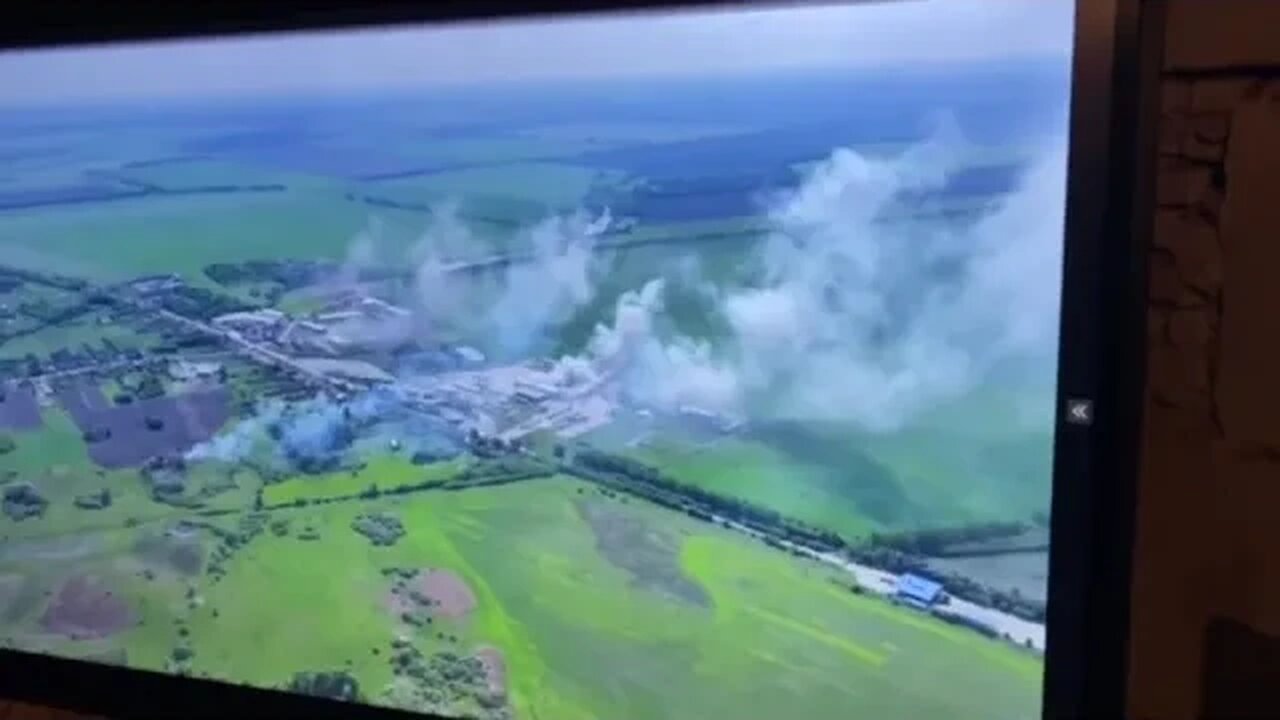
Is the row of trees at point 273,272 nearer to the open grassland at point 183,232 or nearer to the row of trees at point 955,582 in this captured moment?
the open grassland at point 183,232

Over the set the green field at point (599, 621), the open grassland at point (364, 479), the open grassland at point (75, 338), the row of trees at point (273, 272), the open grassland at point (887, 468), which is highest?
the row of trees at point (273, 272)

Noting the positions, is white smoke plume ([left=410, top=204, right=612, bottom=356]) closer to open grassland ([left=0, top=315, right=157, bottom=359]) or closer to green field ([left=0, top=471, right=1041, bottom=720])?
green field ([left=0, top=471, right=1041, bottom=720])

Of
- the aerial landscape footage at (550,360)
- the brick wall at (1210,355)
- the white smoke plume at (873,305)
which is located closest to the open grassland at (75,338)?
the aerial landscape footage at (550,360)

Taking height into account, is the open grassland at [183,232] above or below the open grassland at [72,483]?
above

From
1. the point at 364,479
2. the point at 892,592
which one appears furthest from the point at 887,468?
the point at 364,479

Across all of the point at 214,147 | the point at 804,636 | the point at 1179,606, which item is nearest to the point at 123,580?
the point at 214,147

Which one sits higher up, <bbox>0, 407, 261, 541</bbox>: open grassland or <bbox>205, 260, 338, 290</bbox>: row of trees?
<bbox>205, 260, 338, 290</bbox>: row of trees

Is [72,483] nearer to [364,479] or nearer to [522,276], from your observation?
[364,479]

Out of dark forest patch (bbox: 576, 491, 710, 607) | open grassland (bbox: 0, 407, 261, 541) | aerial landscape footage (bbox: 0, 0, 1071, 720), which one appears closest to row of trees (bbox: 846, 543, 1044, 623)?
aerial landscape footage (bbox: 0, 0, 1071, 720)
